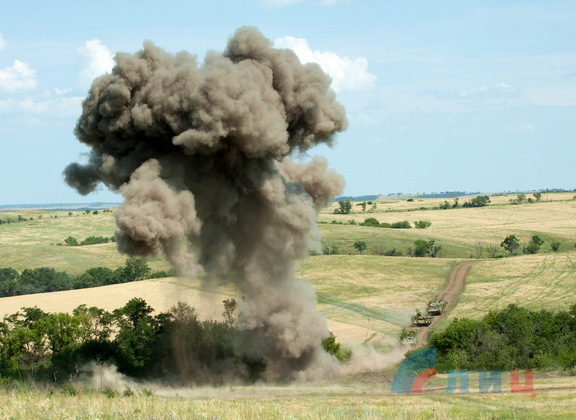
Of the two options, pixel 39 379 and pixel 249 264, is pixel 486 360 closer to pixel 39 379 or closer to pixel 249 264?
pixel 249 264

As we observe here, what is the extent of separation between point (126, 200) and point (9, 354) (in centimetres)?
1796

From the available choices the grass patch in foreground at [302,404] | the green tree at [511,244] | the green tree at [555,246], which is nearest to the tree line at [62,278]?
the green tree at [511,244]

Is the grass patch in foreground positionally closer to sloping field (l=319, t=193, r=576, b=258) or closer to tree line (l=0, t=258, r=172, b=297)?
tree line (l=0, t=258, r=172, b=297)

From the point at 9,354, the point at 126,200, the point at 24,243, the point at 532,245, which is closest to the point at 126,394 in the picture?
the point at 126,200

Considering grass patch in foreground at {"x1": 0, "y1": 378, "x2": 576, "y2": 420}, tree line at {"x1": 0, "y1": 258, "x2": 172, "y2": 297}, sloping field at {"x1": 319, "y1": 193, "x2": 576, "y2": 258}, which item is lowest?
tree line at {"x1": 0, "y1": 258, "x2": 172, "y2": 297}

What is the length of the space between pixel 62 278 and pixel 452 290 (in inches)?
2206

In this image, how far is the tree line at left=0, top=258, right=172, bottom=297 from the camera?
99938 mm

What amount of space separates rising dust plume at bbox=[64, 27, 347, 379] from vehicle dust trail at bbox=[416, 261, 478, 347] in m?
15.9

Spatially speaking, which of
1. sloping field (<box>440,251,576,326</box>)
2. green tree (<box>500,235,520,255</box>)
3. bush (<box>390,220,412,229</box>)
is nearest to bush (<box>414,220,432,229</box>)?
bush (<box>390,220,412,229</box>)

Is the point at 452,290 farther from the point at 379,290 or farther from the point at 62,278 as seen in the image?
the point at 62,278

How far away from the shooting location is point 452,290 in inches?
3204

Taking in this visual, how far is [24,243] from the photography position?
14562cm

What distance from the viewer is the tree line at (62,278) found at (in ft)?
328

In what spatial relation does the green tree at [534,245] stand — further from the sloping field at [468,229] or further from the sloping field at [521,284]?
the sloping field at [521,284]
